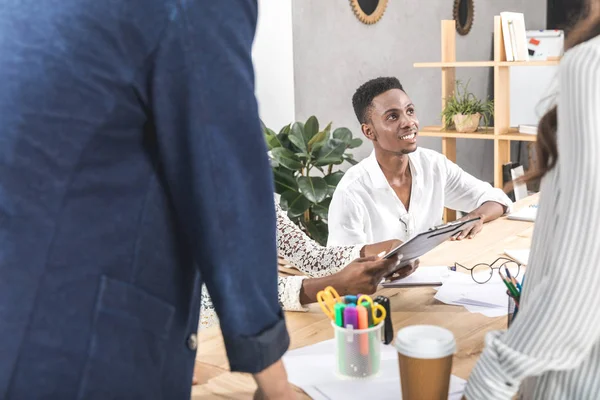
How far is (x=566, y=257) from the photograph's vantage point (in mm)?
754

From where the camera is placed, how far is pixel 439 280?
192cm

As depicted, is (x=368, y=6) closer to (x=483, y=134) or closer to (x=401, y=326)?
(x=483, y=134)

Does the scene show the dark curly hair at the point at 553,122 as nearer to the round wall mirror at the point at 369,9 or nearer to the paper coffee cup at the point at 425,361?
the paper coffee cup at the point at 425,361

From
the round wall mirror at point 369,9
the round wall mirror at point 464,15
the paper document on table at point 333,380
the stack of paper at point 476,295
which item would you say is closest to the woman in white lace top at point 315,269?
the stack of paper at point 476,295

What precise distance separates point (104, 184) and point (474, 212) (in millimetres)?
2231

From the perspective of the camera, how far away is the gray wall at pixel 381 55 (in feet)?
15.8

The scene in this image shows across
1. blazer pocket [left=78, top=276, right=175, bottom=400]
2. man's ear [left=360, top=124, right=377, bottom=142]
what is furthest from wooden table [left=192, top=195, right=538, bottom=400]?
man's ear [left=360, top=124, right=377, bottom=142]

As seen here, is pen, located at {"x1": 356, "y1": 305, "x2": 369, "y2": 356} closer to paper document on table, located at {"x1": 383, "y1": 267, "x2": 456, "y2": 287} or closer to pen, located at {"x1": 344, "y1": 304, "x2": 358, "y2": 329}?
pen, located at {"x1": 344, "y1": 304, "x2": 358, "y2": 329}

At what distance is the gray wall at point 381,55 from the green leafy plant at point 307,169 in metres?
0.72

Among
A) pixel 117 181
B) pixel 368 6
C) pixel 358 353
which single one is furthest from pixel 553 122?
pixel 368 6

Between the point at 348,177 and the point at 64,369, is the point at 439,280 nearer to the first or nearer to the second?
the point at 348,177

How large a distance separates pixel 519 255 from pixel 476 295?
0.42 meters

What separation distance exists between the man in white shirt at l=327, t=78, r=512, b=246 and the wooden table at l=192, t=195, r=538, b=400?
0.60m

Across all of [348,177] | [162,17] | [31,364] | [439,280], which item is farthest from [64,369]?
[348,177]
